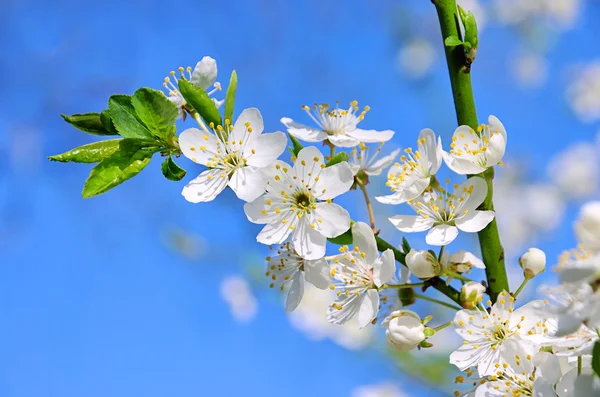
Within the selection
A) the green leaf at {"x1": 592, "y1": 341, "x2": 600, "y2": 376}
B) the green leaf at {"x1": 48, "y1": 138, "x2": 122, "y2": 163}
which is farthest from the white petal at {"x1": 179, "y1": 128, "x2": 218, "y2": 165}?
the green leaf at {"x1": 592, "y1": 341, "x2": 600, "y2": 376}

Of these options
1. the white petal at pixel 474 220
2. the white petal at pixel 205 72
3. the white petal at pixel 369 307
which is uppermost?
the white petal at pixel 205 72

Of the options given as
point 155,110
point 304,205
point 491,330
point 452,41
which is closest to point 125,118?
→ point 155,110

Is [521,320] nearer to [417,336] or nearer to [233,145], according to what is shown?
[417,336]

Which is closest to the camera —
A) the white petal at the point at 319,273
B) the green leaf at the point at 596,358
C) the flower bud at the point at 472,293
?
the green leaf at the point at 596,358

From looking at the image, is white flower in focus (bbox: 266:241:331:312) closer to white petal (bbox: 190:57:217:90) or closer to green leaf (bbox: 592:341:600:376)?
white petal (bbox: 190:57:217:90)

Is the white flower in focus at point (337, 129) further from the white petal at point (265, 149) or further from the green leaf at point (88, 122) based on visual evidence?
the green leaf at point (88, 122)

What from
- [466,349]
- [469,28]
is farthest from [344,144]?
[466,349]

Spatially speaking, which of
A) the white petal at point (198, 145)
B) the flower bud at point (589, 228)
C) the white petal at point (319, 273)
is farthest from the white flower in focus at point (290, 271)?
the flower bud at point (589, 228)
